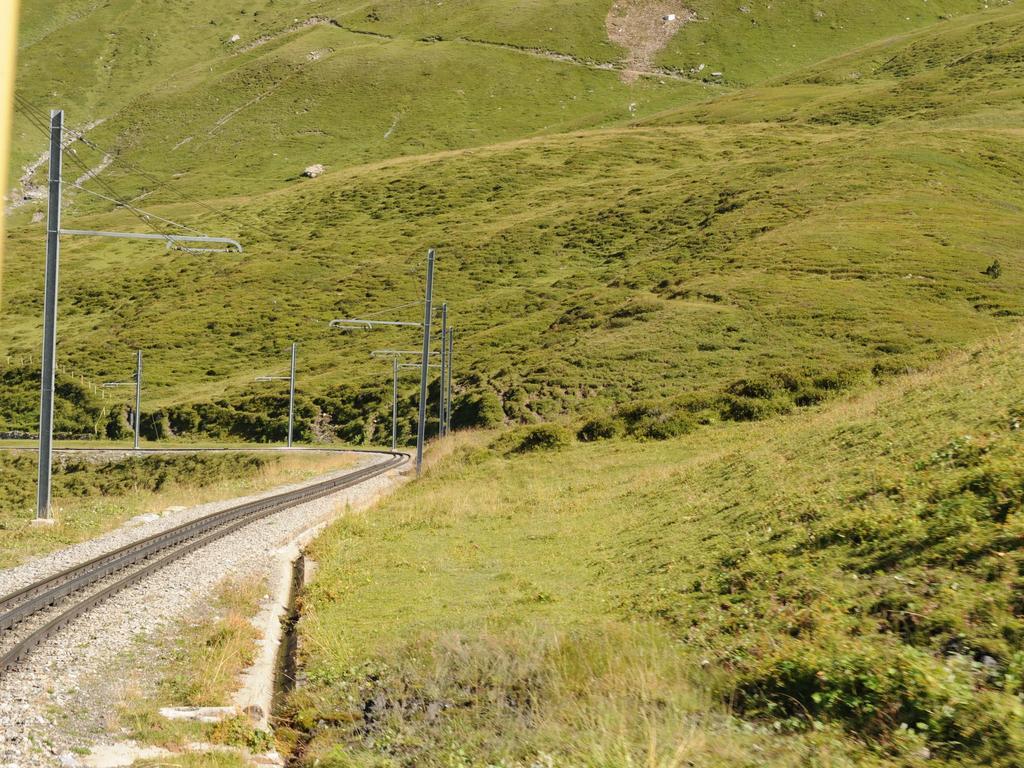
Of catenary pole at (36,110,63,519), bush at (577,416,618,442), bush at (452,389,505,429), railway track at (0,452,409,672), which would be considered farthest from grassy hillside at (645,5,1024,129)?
railway track at (0,452,409,672)

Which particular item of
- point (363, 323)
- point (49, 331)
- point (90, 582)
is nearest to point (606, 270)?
point (363, 323)

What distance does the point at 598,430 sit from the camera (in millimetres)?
38625

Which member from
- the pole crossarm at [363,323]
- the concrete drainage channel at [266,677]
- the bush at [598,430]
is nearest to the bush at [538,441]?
the bush at [598,430]

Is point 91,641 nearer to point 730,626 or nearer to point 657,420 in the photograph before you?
point 730,626

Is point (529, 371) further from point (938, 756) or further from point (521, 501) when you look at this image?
point (938, 756)

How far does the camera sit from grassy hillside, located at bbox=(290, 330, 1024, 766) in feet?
23.5

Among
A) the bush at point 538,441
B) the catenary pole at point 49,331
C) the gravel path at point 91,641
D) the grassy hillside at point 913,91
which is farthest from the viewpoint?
the grassy hillside at point 913,91

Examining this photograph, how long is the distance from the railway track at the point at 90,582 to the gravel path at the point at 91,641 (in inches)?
7.1

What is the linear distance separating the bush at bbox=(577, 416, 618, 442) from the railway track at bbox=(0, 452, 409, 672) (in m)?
14.5

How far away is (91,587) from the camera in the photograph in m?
15.7

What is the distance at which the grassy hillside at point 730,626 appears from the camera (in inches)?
282

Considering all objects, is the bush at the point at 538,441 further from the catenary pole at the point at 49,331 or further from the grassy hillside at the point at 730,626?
the grassy hillside at the point at 730,626

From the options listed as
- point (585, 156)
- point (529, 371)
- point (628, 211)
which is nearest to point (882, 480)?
point (529, 371)

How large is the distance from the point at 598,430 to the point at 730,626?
28.5 metres
